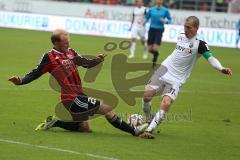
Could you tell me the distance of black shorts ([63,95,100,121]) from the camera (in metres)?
12.6

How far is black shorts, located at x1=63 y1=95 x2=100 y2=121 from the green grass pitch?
0.40 meters

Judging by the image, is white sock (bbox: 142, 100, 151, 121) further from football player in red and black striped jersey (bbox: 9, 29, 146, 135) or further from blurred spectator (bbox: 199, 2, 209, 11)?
blurred spectator (bbox: 199, 2, 209, 11)

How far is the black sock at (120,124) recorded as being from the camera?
41.5ft

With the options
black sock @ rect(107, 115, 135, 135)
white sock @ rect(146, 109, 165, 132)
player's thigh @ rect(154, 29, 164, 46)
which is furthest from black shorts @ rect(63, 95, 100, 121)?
player's thigh @ rect(154, 29, 164, 46)

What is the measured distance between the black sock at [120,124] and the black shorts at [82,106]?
366 millimetres

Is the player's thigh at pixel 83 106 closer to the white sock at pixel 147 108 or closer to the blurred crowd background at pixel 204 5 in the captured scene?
the white sock at pixel 147 108

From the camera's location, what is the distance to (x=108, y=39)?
43281 millimetres

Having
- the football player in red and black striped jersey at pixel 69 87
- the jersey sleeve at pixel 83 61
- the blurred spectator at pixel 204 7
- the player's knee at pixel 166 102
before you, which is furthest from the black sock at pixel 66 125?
the blurred spectator at pixel 204 7

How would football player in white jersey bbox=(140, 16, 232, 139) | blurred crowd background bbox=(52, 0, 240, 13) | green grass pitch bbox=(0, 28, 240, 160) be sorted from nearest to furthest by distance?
green grass pitch bbox=(0, 28, 240, 160)
football player in white jersey bbox=(140, 16, 232, 139)
blurred crowd background bbox=(52, 0, 240, 13)

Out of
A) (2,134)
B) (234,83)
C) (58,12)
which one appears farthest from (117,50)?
(2,134)

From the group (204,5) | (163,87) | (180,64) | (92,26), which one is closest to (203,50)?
(180,64)

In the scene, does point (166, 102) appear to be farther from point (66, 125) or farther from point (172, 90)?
point (66, 125)

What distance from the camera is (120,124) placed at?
1268cm

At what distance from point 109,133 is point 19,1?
1628 inches
